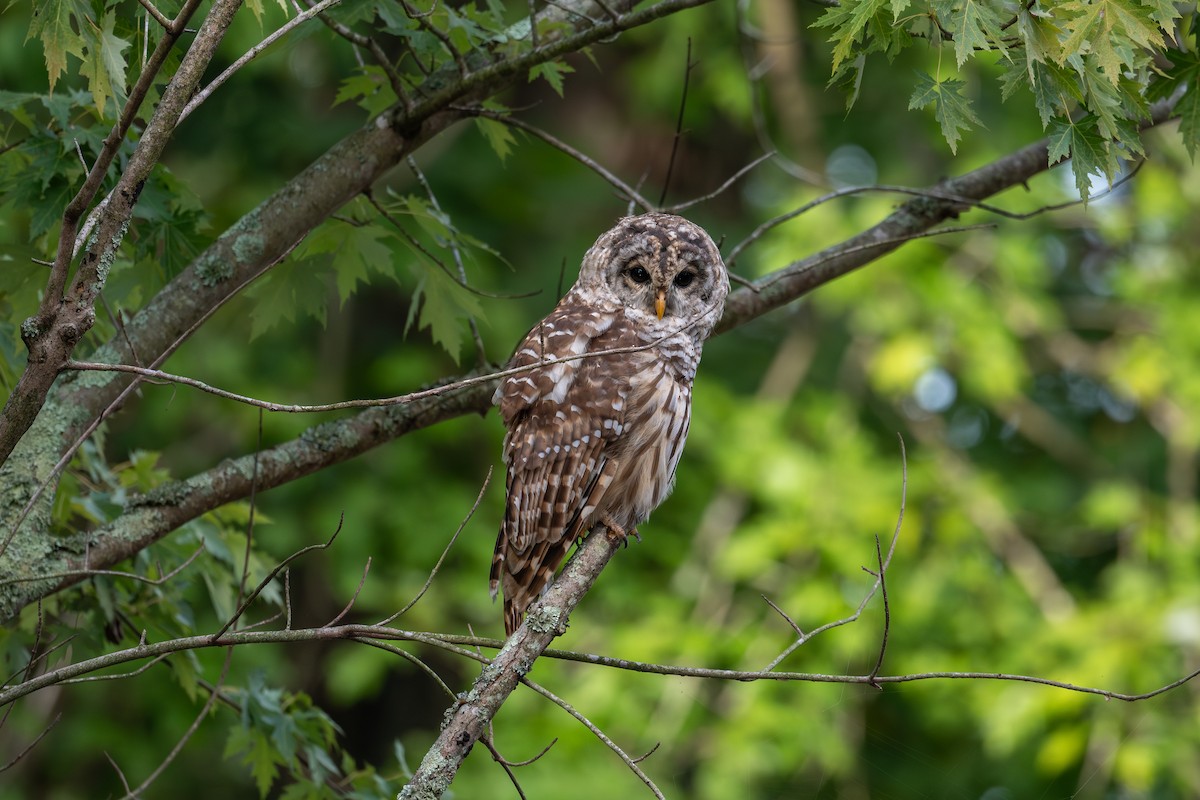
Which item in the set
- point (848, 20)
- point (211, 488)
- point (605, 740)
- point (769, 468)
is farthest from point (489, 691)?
point (769, 468)

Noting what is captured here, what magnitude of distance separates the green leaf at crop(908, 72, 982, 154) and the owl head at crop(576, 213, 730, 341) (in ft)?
3.98

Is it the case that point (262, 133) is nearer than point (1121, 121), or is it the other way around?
point (1121, 121)

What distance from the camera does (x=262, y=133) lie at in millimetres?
8797

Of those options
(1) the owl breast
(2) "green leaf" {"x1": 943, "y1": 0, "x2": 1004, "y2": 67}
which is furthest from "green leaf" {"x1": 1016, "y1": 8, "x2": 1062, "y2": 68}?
(1) the owl breast

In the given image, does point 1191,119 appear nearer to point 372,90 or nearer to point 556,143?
point 556,143

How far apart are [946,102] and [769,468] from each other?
4.99 m

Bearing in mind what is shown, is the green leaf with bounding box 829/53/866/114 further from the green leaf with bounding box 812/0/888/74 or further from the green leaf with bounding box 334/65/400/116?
the green leaf with bounding box 334/65/400/116

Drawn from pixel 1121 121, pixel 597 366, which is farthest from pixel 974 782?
pixel 1121 121

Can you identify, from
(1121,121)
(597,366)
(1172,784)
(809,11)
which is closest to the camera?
(1121,121)

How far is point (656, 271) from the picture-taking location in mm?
3912

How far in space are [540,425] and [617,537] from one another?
452 millimetres

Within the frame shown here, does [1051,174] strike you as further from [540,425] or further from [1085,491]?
[540,425]

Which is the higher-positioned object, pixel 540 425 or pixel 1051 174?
pixel 540 425

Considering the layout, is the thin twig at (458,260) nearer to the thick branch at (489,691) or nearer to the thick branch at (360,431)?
the thick branch at (360,431)
